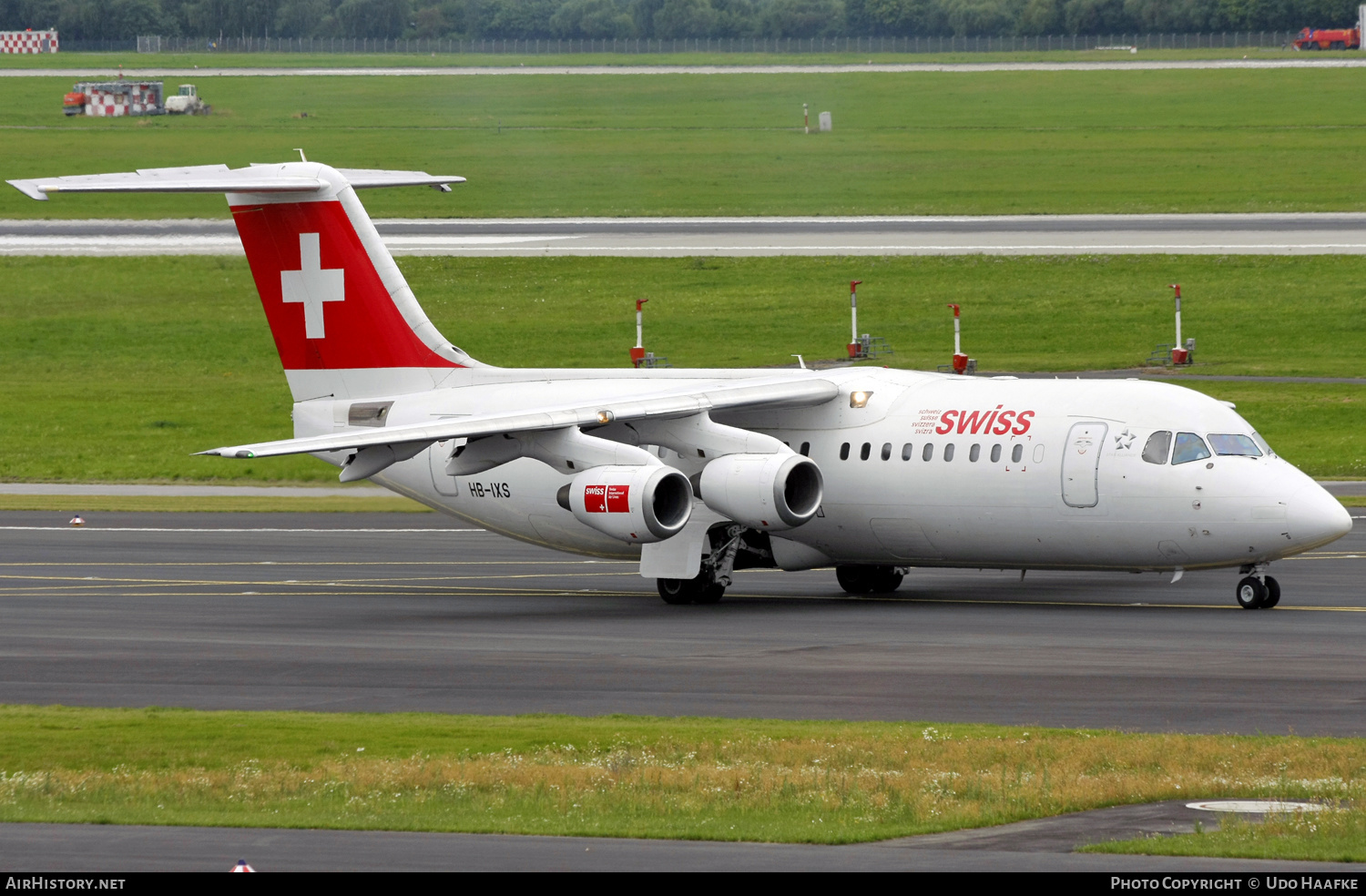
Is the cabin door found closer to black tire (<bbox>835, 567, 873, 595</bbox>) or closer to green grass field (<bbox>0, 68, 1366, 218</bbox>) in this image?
black tire (<bbox>835, 567, 873, 595</bbox>)

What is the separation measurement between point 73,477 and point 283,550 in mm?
14628

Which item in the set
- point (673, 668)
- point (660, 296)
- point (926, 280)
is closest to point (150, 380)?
point (660, 296)

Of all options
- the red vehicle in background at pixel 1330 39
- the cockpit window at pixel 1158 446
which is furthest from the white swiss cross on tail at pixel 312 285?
the red vehicle in background at pixel 1330 39

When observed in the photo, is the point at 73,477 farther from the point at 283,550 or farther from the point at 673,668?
the point at 673,668

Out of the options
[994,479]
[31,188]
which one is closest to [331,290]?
[31,188]

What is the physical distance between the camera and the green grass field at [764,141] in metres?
86.2

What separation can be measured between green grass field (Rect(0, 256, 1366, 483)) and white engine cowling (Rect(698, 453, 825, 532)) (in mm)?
20335

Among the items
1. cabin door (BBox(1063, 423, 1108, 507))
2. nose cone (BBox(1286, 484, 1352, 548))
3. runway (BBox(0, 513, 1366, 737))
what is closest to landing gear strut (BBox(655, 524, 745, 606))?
runway (BBox(0, 513, 1366, 737))

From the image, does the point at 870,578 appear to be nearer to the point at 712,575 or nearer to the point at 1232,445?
the point at 712,575

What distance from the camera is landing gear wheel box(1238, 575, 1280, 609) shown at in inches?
1083

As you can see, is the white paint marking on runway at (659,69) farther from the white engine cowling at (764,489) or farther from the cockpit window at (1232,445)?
the white engine cowling at (764,489)

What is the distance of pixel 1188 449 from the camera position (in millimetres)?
27938

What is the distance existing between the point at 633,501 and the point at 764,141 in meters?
79.8

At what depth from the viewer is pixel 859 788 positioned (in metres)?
16.2
